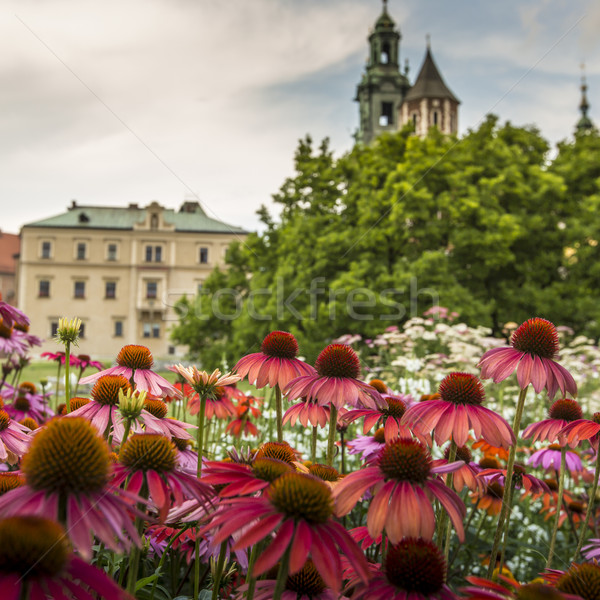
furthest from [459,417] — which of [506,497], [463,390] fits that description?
[506,497]

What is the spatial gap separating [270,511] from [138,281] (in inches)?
1551

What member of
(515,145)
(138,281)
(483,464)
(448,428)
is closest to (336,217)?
(515,145)

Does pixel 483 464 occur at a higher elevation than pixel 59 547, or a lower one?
lower

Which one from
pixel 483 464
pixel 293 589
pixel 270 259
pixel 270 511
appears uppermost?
pixel 270 259

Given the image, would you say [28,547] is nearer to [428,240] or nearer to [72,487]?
[72,487]

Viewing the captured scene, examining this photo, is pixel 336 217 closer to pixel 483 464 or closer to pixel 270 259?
pixel 270 259

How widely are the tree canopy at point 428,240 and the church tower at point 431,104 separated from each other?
28.7 m

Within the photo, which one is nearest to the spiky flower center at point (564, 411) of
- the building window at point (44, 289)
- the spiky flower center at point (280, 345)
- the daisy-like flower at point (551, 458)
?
the daisy-like flower at point (551, 458)

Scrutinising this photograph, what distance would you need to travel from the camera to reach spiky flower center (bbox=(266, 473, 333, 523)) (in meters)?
0.81

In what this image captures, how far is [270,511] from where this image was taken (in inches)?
32.1

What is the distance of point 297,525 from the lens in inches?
31.6

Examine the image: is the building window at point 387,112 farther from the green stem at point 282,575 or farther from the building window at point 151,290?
the green stem at point 282,575

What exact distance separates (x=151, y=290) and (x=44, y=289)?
7.78 meters

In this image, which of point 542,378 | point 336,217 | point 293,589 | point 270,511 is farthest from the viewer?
point 336,217
